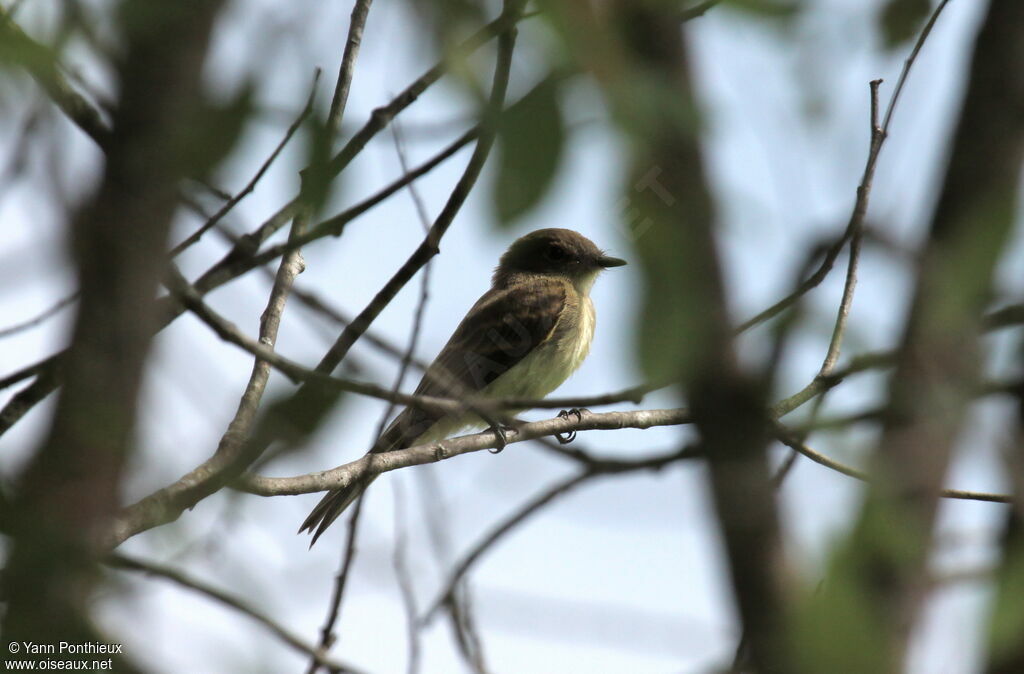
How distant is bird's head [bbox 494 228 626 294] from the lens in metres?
10.2

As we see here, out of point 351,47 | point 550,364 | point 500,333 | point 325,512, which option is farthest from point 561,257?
point 351,47

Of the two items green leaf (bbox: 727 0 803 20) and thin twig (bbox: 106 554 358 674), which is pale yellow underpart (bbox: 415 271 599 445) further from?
green leaf (bbox: 727 0 803 20)

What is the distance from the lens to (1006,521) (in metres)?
1.69

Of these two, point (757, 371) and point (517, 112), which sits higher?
point (517, 112)

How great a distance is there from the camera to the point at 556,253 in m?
10.3

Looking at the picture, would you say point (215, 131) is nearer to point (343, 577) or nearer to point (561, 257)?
point (343, 577)

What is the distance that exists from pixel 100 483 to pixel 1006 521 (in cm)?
A: 141

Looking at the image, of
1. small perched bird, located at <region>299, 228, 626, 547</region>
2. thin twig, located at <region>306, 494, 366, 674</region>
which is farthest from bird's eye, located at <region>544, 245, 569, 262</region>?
thin twig, located at <region>306, 494, 366, 674</region>

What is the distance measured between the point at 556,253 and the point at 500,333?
4.01 ft

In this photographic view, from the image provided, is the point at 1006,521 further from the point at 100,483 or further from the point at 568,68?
the point at 100,483

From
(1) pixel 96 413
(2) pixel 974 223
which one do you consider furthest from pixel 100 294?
(2) pixel 974 223

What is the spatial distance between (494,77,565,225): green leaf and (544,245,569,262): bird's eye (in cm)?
876

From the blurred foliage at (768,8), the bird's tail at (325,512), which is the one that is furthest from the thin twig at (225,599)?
the bird's tail at (325,512)

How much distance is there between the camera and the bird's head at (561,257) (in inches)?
400
